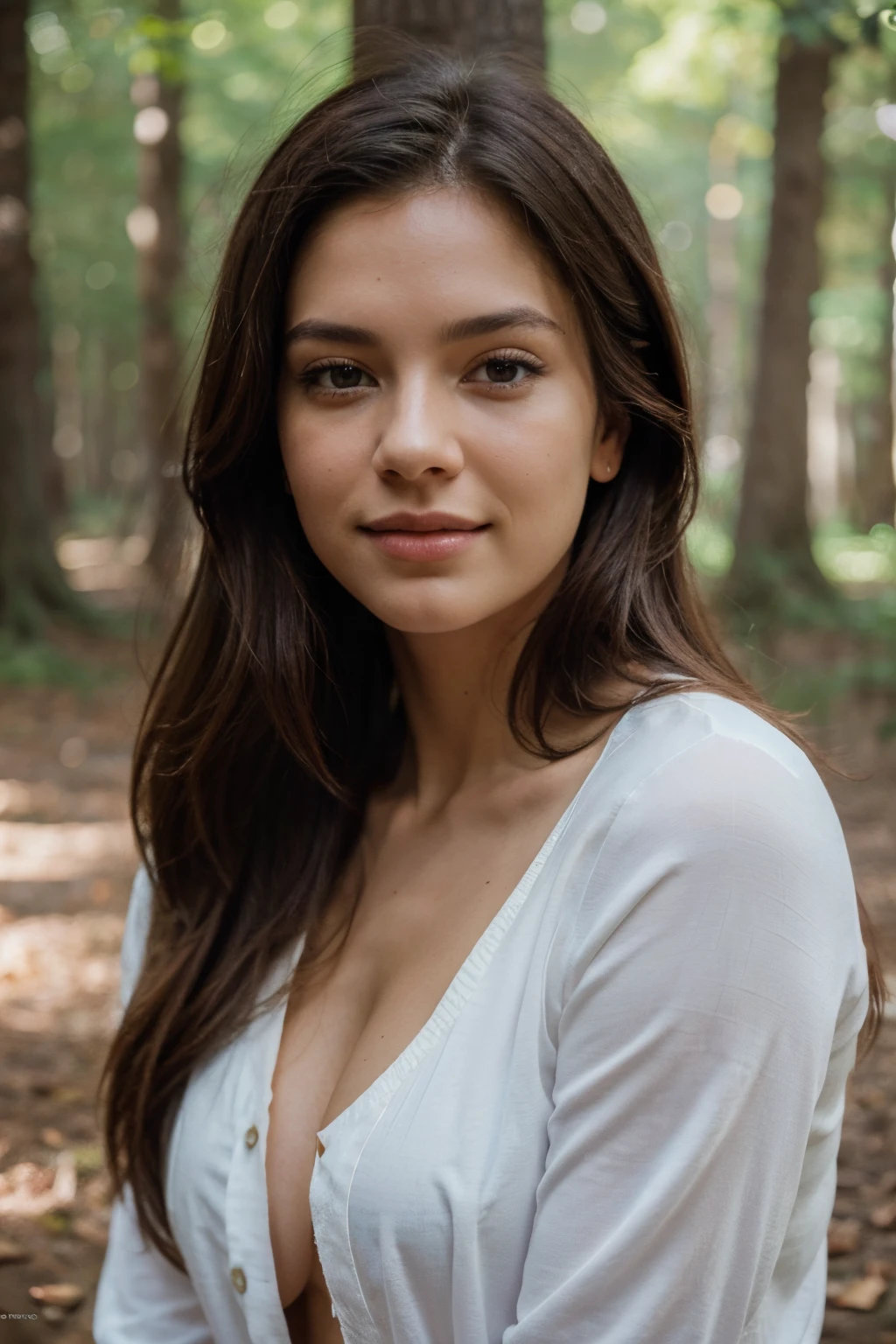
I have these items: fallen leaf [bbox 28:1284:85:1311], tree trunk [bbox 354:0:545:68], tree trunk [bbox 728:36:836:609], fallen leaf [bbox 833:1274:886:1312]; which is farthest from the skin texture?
tree trunk [bbox 728:36:836:609]

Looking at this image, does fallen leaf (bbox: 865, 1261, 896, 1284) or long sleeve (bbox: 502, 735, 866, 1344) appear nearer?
long sleeve (bbox: 502, 735, 866, 1344)

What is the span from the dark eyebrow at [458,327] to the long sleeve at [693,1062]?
68cm

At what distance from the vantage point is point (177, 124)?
49.3 feet

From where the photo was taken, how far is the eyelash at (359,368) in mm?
1914

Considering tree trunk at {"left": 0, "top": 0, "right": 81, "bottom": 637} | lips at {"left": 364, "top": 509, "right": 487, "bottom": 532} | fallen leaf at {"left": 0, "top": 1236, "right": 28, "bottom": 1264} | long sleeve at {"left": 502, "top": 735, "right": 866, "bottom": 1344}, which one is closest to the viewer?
long sleeve at {"left": 502, "top": 735, "right": 866, "bottom": 1344}

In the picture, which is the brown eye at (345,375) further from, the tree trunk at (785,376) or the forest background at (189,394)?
the tree trunk at (785,376)

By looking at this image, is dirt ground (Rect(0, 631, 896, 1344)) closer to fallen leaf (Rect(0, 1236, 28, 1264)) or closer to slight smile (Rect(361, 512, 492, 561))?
fallen leaf (Rect(0, 1236, 28, 1264))

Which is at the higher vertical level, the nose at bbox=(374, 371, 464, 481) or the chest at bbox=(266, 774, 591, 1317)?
the nose at bbox=(374, 371, 464, 481)

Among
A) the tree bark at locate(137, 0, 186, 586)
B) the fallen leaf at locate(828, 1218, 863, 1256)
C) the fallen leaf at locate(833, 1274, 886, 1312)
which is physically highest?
the tree bark at locate(137, 0, 186, 586)

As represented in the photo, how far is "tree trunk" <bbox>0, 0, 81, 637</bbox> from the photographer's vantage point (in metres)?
11.1

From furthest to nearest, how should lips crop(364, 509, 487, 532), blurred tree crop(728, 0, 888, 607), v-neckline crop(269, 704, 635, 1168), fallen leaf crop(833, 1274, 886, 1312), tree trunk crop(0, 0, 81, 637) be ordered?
1. blurred tree crop(728, 0, 888, 607)
2. tree trunk crop(0, 0, 81, 637)
3. fallen leaf crop(833, 1274, 886, 1312)
4. lips crop(364, 509, 487, 532)
5. v-neckline crop(269, 704, 635, 1168)

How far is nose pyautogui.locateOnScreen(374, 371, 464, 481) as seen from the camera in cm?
187

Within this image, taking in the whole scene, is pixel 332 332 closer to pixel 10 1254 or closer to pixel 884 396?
pixel 10 1254

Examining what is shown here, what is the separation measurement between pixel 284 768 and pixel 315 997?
0.50 metres
